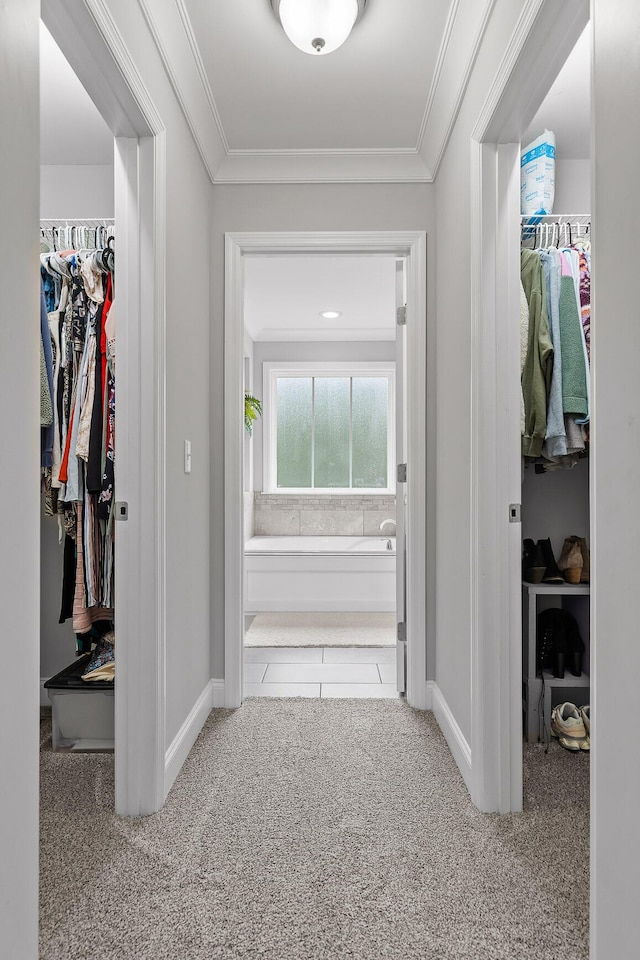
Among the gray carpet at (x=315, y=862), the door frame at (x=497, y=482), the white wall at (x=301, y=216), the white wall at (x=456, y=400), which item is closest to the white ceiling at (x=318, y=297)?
the white wall at (x=301, y=216)

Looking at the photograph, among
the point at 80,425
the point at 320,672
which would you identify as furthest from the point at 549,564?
the point at 80,425

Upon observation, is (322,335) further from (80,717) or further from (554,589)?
(80,717)

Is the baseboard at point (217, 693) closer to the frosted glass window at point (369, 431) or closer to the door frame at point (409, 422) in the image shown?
the door frame at point (409, 422)

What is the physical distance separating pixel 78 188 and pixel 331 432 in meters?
3.58

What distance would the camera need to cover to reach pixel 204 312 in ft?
8.09

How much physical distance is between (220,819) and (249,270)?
10.9 ft

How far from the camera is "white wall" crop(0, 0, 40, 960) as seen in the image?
86 centimetres

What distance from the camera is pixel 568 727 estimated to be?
2211 mm

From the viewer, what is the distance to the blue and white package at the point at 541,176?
7.56 ft

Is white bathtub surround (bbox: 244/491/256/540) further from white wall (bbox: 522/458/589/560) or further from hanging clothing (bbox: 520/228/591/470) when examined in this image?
hanging clothing (bbox: 520/228/591/470)

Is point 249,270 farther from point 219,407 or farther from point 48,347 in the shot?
point 48,347

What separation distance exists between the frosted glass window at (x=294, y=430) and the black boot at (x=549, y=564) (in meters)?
3.65

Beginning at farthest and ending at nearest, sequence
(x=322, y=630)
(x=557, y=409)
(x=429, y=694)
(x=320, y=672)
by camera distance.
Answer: (x=322, y=630) → (x=320, y=672) → (x=429, y=694) → (x=557, y=409)

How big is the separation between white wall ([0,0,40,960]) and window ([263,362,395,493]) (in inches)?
192
